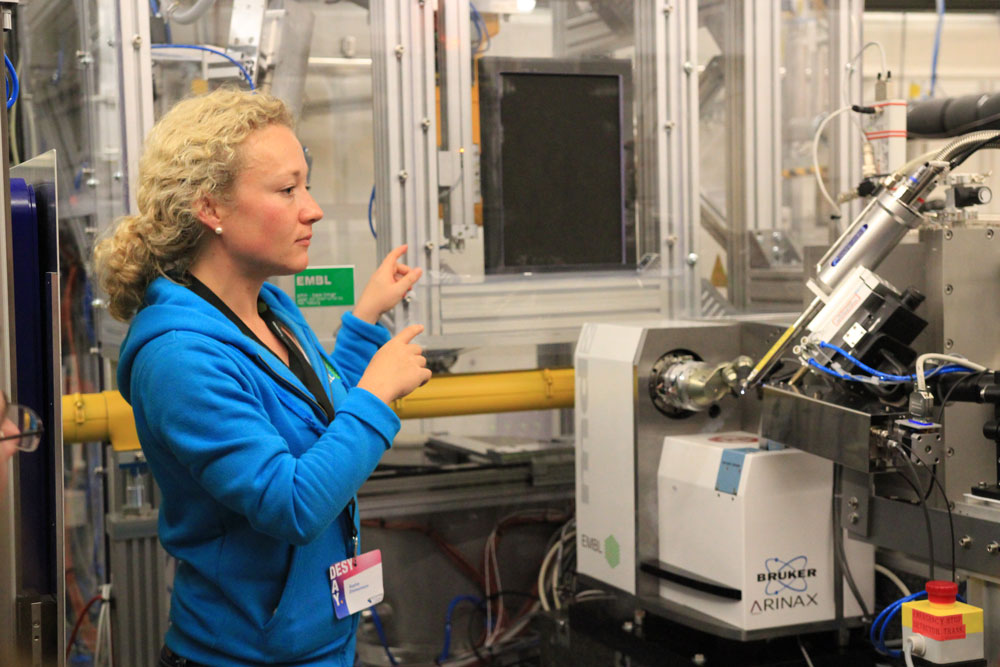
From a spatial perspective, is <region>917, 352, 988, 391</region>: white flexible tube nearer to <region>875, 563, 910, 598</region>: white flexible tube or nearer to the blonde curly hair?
<region>875, 563, 910, 598</region>: white flexible tube

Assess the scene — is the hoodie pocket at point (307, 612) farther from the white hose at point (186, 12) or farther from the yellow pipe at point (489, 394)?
the white hose at point (186, 12)

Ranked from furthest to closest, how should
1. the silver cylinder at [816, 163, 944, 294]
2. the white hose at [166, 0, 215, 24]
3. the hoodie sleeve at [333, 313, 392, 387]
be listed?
the white hose at [166, 0, 215, 24] → the hoodie sleeve at [333, 313, 392, 387] → the silver cylinder at [816, 163, 944, 294]

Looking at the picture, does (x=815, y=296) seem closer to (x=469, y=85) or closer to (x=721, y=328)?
(x=721, y=328)

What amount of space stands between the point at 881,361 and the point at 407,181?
1.10 m

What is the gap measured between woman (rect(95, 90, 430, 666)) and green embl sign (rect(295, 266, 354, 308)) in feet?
2.51

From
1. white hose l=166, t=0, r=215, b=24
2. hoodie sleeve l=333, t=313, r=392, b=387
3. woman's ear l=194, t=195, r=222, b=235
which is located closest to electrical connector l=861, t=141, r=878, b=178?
hoodie sleeve l=333, t=313, r=392, b=387

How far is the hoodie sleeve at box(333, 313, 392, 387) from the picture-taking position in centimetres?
180

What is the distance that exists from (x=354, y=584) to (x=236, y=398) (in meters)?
0.33

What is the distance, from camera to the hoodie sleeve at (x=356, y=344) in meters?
1.80

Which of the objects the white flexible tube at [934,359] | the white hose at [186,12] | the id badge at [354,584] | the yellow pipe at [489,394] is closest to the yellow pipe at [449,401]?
the yellow pipe at [489,394]

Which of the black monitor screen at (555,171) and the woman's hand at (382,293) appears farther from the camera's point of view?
the black monitor screen at (555,171)

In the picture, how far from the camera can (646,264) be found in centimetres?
261

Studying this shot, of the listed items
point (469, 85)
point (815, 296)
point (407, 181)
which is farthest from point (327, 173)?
point (815, 296)

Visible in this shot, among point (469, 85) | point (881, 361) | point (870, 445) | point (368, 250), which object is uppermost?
point (469, 85)
